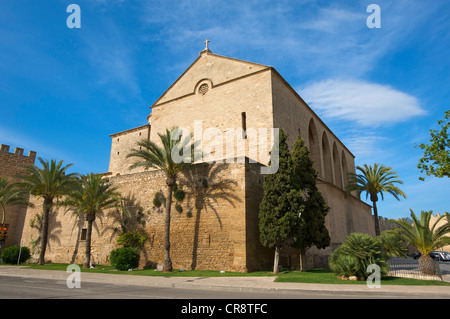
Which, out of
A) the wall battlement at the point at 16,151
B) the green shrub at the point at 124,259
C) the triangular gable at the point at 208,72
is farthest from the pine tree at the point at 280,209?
Result: the wall battlement at the point at 16,151

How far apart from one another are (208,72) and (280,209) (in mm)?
13907

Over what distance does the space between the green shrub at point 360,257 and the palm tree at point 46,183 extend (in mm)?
17418

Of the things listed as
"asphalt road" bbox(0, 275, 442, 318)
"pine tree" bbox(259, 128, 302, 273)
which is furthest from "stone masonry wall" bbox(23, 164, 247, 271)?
"asphalt road" bbox(0, 275, 442, 318)

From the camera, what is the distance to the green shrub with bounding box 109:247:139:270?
15.9 meters

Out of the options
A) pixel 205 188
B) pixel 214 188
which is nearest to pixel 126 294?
pixel 214 188

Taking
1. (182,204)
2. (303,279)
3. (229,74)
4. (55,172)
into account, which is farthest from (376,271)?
(55,172)

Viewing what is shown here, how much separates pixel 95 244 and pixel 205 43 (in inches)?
705

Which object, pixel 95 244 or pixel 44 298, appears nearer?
pixel 44 298

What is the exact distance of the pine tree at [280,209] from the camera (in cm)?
1379

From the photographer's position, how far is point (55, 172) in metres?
20.5

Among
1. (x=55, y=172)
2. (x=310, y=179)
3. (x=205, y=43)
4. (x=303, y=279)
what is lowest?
(x=303, y=279)

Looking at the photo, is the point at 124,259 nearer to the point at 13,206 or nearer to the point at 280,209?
the point at 280,209

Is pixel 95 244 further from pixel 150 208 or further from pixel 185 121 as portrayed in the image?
pixel 185 121

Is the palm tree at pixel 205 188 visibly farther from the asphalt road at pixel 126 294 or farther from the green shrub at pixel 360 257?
the asphalt road at pixel 126 294
